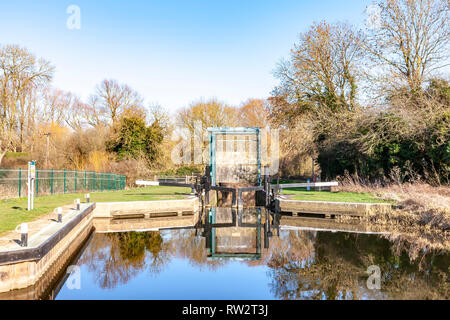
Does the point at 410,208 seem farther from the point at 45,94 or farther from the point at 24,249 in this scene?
the point at 45,94

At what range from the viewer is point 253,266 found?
7.58 m

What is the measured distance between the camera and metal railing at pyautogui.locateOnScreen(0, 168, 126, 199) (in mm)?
15156

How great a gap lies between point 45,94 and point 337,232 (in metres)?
31.1

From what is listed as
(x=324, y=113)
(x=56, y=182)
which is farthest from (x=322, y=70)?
(x=56, y=182)

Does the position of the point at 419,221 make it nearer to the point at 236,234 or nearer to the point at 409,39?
the point at 236,234

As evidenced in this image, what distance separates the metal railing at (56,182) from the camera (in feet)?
49.7

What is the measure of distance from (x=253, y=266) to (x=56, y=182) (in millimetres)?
14934

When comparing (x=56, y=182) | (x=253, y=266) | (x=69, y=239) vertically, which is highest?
(x=56, y=182)

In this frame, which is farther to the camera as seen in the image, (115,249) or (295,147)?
(295,147)

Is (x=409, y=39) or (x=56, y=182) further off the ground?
(x=409, y=39)

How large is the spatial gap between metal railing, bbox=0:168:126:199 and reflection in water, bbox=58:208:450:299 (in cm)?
711

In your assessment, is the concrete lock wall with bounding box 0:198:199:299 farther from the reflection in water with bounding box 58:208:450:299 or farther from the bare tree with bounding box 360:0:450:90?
the bare tree with bounding box 360:0:450:90
